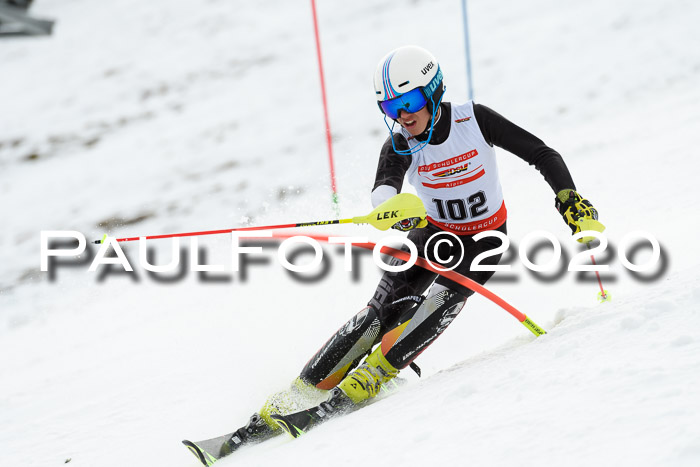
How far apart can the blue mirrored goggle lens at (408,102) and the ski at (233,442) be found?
1546mm

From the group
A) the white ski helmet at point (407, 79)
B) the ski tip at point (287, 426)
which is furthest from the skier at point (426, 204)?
the ski tip at point (287, 426)

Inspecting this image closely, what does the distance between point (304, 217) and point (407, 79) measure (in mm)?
3545

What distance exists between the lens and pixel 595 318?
2.49 m

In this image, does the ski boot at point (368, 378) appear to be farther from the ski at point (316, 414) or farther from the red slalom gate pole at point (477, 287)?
the red slalom gate pole at point (477, 287)

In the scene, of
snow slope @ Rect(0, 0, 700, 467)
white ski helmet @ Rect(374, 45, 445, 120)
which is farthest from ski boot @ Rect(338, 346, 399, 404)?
white ski helmet @ Rect(374, 45, 445, 120)

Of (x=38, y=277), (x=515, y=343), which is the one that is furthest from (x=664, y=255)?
(x=38, y=277)

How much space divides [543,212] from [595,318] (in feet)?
9.56

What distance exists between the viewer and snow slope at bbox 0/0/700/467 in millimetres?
2004

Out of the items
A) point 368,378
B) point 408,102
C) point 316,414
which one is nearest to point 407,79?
point 408,102

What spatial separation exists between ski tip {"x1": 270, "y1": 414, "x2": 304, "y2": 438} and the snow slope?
0.08m

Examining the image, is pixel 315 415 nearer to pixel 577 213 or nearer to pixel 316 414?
pixel 316 414

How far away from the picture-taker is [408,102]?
111 inches

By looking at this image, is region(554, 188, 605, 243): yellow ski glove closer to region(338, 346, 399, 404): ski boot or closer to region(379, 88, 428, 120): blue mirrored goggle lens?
region(379, 88, 428, 120): blue mirrored goggle lens

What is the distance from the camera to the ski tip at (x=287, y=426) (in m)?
2.68
